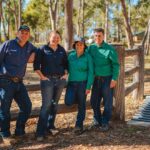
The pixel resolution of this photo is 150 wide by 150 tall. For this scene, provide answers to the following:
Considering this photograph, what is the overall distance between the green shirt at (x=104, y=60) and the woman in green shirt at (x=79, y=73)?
247mm

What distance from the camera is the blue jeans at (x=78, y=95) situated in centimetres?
650

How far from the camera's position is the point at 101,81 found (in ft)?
22.3

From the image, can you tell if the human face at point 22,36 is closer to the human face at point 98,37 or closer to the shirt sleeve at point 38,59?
the shirt sleeve at point 38,59

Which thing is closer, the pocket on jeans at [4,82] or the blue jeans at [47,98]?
the pocket on jeans at [4,82]

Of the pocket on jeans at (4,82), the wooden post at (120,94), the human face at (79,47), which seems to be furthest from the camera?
the wooden post at (120,94)

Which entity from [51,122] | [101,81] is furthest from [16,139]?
[101,81]

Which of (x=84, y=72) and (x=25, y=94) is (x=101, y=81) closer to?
(x=84, y=72)

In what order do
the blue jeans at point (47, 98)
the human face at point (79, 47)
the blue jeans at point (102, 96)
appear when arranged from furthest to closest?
the blue jeans at point (102, 96)
the human face at point (79, 47)
the blue jeans at point (47, 98)

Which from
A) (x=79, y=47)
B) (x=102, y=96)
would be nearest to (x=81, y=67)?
(x=79, y=47)

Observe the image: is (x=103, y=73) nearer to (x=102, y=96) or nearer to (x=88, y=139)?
(x=102, y=96)

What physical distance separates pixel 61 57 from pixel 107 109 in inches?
54.0

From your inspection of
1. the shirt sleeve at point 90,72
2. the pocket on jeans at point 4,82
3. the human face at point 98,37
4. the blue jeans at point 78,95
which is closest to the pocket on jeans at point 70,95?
the blue jeans at point 78,95

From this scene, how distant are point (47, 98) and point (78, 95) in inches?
23.5

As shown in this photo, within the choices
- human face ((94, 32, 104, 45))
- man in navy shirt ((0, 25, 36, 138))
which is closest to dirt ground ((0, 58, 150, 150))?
man in navy shirt ((0, 25, 36, 138))
